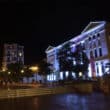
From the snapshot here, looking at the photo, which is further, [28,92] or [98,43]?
[98,43]

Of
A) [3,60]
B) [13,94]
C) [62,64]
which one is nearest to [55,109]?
[13,94]

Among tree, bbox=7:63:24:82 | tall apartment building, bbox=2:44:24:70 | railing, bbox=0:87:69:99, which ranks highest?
tall apartment building, bbox=2:44:24:70

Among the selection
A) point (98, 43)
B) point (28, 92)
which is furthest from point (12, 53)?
point (28, 92)

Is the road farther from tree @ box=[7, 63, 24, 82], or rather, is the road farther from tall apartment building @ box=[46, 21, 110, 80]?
tree @ box=[7, 63, 24, 82]

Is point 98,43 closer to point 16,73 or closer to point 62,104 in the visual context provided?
point 16,73

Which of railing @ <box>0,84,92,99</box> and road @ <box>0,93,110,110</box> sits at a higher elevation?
railing @ <box>0,84,92,99</box>

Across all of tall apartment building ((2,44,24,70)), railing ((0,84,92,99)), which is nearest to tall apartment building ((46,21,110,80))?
railing ((0,84,92,99))

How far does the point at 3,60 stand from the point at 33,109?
125553 millimetres

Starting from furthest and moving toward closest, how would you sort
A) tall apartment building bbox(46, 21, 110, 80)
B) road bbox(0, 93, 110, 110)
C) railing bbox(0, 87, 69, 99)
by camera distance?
tall apartment building bbox(46, 21, 110, 80) < railing bbox(0, 87, 69, 99) < road bbox(0, 93, 110, 110)

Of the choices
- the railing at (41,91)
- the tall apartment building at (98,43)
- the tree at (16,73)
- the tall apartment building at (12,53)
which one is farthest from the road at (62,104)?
the tall apartment building at (12,53)

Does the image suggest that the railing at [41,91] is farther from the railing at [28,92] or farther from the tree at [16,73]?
the tree at [16,73]

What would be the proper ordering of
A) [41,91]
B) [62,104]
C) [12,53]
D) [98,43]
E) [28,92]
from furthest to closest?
[12,53] → [98,43] → [41,91] → [28,92] → [62,104]

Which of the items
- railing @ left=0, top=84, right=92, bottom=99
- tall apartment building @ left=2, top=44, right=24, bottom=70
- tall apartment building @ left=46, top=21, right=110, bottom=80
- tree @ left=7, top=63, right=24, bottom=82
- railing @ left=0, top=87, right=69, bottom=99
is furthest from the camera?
tall apartment building @ left=2, top=44, right=24, bottom=70

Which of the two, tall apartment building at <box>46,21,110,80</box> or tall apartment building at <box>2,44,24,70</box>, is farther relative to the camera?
tall apartment building at <box>2,44,24,70</box>
